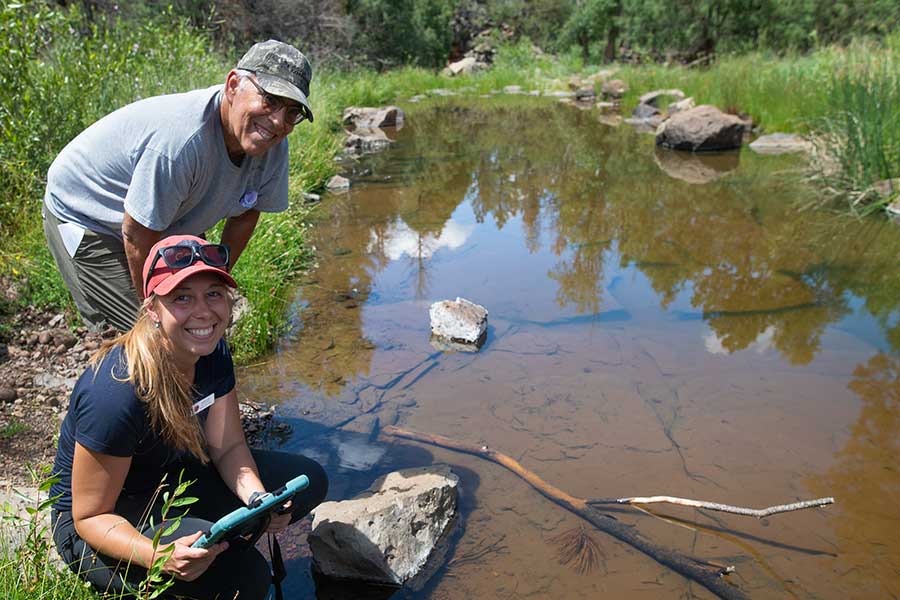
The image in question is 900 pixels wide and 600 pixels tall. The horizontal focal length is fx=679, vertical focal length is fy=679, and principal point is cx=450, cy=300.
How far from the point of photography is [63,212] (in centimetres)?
260

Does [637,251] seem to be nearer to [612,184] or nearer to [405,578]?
[612,184]

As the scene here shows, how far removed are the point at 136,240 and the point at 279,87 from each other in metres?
0.74

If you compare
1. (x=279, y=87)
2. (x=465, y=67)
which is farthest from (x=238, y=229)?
(x=465, y=67)

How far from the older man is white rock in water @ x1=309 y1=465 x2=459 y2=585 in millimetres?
1149

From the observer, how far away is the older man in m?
2.36

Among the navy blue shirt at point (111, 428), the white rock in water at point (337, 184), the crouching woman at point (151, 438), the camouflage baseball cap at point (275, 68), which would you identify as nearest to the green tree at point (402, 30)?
the white rock in water at point (337, 184)

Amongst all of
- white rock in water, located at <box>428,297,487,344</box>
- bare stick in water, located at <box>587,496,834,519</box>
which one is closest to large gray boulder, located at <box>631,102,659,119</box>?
white rock in water, located at <box>428,297,487,344</box>

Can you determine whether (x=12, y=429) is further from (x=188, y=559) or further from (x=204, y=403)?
(x=188, y=559)

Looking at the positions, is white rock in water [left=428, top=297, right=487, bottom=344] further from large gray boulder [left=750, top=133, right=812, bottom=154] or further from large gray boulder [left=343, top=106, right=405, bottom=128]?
large gray boulder [left=343, top=106, right=405, bottom=128]

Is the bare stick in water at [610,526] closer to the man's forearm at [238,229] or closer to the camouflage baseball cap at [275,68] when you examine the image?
the man's forearm at [238,229]

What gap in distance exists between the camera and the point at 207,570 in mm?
1957

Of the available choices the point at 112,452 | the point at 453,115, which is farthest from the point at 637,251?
the point at 453,115

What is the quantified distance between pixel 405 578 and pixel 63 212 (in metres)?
1.91

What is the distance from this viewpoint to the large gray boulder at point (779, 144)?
37.0ft
